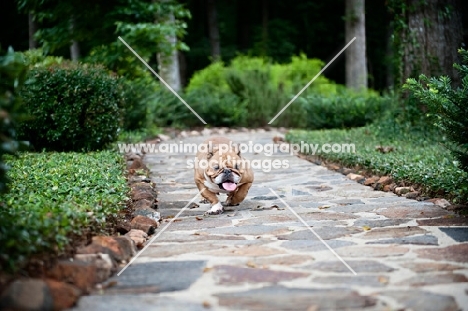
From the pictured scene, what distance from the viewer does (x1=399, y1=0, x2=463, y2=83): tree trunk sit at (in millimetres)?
11391

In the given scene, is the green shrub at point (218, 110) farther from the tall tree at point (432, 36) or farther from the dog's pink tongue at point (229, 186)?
the dog's pink tongue at point (229, 186)

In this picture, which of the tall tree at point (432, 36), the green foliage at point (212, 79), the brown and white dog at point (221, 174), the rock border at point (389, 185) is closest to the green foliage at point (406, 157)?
the rock border at point (389, 185)

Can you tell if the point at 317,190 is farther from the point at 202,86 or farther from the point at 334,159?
the point at 202,86

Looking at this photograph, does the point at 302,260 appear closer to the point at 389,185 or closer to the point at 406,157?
the point at 389,185

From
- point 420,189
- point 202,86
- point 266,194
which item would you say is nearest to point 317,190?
point 266,194

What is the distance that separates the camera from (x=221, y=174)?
5691 mm

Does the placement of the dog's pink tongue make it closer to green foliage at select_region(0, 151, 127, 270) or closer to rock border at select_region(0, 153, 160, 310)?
rock border at select_region(0, 153, 160, 310)

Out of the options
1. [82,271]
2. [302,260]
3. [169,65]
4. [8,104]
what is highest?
[169,65]

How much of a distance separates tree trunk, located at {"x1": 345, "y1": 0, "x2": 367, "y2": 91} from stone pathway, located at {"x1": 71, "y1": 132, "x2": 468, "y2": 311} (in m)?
14.2

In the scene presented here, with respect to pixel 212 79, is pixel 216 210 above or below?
below

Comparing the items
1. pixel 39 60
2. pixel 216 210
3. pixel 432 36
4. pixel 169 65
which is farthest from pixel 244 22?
pixel 216 210

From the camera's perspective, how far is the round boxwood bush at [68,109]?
9711 mm

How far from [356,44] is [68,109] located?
503 inches

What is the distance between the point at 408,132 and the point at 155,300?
9212mm
